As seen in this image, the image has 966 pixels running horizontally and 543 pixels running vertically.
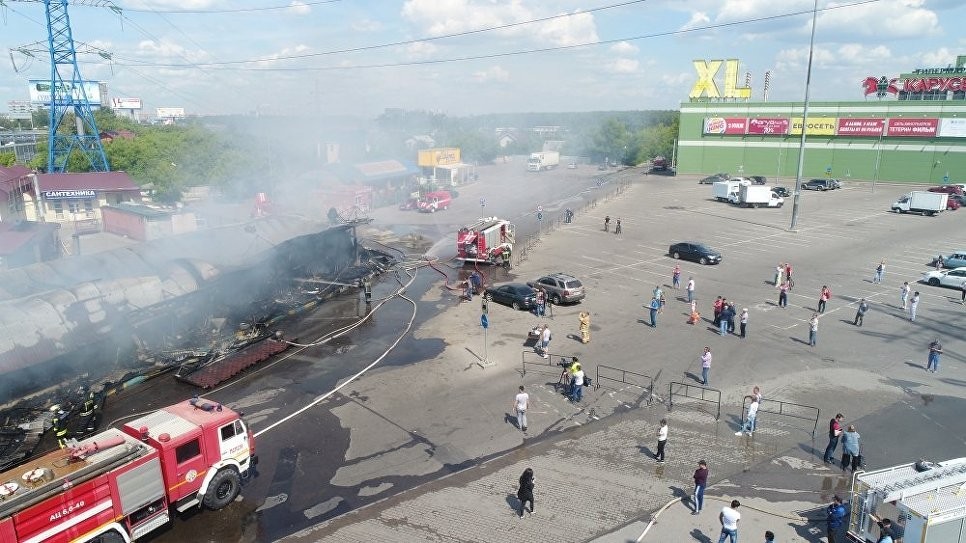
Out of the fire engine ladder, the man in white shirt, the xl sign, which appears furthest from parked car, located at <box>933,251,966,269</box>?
the xl sign

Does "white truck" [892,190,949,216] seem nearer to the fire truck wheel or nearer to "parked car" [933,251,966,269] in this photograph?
"parked car" [933,251,966,269]

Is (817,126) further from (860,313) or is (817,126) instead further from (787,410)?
(787,410)

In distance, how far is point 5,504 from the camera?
9.09 metres

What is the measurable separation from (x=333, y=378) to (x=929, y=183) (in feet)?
212

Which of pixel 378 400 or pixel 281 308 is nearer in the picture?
pixel 378 400

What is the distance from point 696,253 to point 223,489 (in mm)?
27233

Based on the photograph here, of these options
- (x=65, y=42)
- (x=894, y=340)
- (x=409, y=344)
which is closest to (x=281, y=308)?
(x=409, y=344)

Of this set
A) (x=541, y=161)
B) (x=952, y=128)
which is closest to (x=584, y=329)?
(x=952, y=128)

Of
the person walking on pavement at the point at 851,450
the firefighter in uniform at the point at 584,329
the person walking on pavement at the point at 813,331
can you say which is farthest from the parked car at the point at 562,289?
the person walking on pavement at the point at 851,450

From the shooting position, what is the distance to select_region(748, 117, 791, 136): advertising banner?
214 feet

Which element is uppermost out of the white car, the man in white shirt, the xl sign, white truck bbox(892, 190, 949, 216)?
the xl sign

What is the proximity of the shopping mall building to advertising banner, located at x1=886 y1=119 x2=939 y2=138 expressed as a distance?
0.26ft

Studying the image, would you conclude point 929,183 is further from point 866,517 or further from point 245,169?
point 245,169

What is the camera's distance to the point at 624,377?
1853 centimetres
